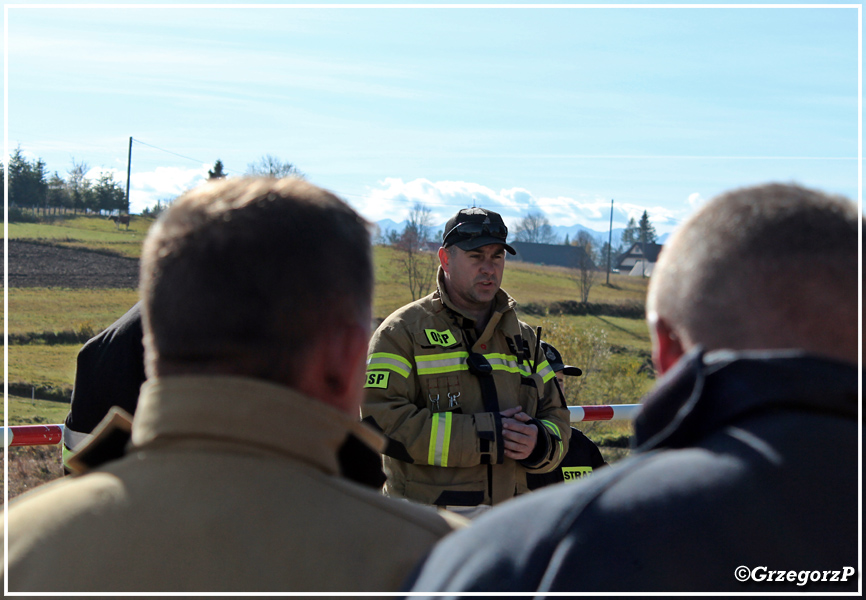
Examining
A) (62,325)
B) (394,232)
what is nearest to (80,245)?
(62,325)

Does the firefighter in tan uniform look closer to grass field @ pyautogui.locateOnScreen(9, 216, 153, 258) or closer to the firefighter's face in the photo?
the firefighter's face

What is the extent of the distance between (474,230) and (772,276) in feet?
11.4

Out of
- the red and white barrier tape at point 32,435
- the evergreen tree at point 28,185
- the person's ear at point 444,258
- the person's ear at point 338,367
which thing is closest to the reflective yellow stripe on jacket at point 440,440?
the person's ear at point 444,258

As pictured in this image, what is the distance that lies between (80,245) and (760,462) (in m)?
41.5

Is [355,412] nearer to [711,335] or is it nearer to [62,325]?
[711,335]

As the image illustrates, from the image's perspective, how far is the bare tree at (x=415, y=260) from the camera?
39.0m

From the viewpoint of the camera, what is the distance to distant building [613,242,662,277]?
70.1 metres

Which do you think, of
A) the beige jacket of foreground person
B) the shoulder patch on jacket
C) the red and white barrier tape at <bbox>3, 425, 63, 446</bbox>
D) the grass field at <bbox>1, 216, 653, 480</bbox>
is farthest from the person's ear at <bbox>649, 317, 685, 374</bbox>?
the grass field at <bbox>1, 216, 653, 480</bbox>

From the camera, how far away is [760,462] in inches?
41.3

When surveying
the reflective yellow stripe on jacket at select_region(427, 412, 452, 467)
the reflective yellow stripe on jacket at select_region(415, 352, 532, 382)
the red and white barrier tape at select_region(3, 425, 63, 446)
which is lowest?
the red and white barrier tape at select_region(3, 425, 63, 446)

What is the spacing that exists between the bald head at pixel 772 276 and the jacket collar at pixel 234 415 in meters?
0.67

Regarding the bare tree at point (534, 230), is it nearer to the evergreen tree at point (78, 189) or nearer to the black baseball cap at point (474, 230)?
the evergreen tree at point (78, 189)

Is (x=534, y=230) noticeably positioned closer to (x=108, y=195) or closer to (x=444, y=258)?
(x=108, y=195)

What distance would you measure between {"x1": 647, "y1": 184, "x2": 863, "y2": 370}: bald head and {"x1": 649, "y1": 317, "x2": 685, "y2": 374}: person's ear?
0.01m
